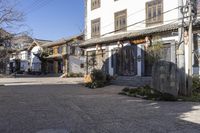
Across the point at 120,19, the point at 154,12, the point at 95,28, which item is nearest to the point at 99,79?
the point at 120,19

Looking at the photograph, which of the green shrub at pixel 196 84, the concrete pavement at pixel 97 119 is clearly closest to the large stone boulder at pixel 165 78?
the green shrub at pixel 196 84

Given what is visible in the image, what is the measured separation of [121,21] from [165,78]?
12.2 meters

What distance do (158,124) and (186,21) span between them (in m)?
13.9

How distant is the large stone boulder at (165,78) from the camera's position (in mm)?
16984

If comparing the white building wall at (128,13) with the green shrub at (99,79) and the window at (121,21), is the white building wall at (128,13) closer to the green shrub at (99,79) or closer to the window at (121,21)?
the window at (121,21)

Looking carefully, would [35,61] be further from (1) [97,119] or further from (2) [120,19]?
(1) [97,119]

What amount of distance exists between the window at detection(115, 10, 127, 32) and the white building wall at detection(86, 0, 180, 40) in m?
0.43

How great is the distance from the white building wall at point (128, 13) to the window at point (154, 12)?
41cm

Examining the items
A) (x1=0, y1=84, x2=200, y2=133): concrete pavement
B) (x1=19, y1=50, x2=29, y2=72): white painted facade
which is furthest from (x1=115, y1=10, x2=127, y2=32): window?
(x1=19, y1=50, x2=29, y2=72): white painted facade

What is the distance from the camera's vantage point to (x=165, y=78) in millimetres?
17453

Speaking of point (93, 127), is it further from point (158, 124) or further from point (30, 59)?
point (30, 59)

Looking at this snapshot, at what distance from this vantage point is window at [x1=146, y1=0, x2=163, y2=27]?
953 inches

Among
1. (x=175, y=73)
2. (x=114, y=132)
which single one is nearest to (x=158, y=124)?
(x=114, y=132)

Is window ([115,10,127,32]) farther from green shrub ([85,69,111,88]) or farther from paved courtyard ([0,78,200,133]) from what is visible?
paved courtyard ([0,78,200,133])
